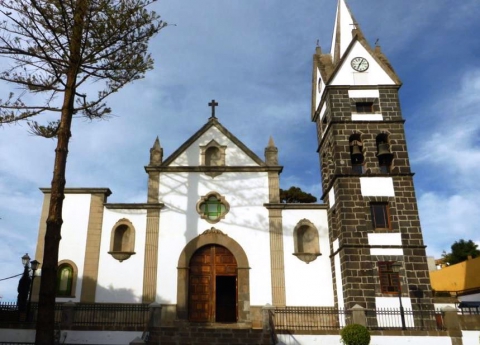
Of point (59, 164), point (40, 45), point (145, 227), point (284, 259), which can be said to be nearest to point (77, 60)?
point (40, 45)

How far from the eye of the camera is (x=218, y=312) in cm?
1973

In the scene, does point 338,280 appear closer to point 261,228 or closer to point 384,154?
point 261,228

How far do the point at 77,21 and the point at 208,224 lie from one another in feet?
32.5

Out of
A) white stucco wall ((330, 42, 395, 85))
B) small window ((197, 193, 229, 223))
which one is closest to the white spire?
white stucco wall ((330, 42, 395, 85))

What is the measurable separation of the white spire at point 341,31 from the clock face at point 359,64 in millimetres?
794

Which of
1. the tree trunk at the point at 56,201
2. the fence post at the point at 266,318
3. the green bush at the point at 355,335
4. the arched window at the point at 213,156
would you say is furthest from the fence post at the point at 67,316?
the green bush at the point at 355,335

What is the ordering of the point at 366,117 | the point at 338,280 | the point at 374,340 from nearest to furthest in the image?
the point at 374,340 → the point at 338,280 → the point at 366,117

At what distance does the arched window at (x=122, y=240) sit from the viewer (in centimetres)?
1819

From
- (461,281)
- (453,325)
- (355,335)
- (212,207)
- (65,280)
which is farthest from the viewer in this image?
(461,281)

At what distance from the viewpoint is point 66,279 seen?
1797 cm

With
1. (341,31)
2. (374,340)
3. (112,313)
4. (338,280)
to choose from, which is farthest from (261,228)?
(341,31)

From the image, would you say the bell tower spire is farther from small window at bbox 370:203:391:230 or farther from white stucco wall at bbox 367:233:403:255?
white stucco wall at bbox 367:233:403:255

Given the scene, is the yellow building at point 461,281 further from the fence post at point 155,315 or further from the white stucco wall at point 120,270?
the fence post at point 155,315

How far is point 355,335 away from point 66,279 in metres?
11.7
